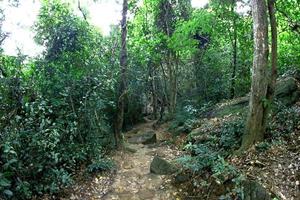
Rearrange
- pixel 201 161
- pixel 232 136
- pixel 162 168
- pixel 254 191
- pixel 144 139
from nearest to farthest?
pixel 254 191 < pixel 201 161 < pixel 162 168 < pixel 232 136 < pixel 144 139

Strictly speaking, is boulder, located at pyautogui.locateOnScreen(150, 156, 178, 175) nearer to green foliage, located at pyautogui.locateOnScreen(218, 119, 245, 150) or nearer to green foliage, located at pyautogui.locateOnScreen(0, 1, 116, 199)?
A: green foliage, located at pyautogui.locateOnScreen(0, 1, 116, 199)

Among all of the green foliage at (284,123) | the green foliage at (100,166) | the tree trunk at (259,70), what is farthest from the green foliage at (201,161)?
the green foliage at (100,166)

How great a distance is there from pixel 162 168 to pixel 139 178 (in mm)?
642

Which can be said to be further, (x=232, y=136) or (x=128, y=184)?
(x=232, y=136)

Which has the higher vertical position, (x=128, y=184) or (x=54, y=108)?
(x=54, y=108)

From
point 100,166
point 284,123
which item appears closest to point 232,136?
point 284,123

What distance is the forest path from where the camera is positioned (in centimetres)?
746

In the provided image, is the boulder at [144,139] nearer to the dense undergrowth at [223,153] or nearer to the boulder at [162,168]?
the dense undergrowth at [223,153]

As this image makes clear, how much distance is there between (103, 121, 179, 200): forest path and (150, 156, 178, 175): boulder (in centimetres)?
14

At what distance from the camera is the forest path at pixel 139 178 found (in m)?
7.46

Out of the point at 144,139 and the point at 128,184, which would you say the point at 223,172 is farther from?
the point at 144,139

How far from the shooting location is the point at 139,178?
8.49m

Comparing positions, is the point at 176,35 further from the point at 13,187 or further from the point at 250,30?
the point at 13,187

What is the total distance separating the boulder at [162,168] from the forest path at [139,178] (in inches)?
5.6
